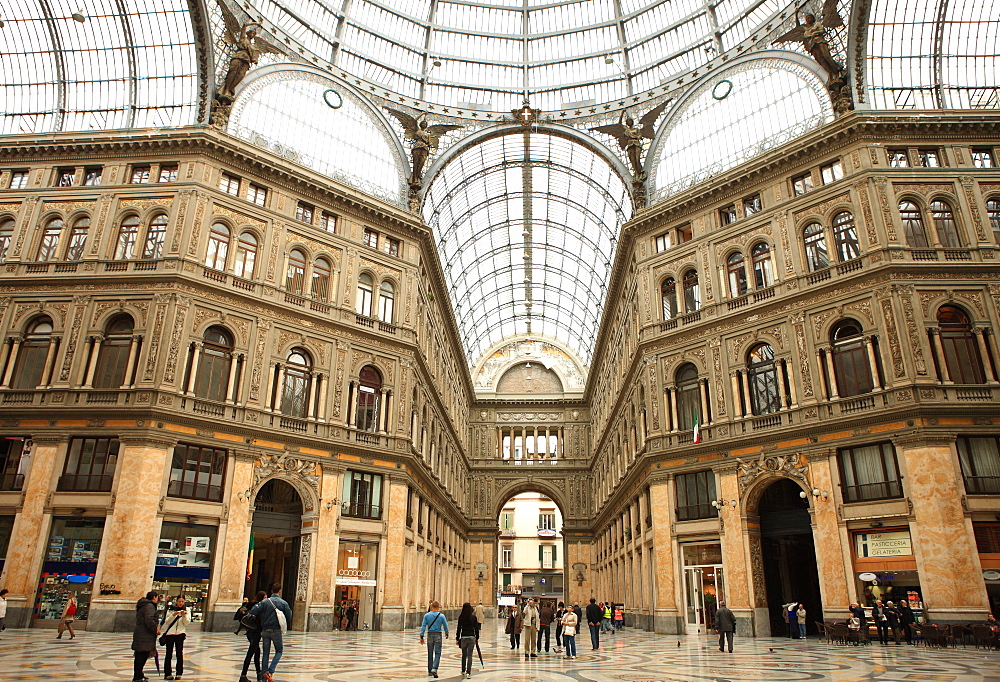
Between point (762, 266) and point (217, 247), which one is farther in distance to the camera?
point (762, 266)

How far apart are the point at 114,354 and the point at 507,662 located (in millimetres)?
21300

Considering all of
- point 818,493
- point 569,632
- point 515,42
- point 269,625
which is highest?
point 515,42

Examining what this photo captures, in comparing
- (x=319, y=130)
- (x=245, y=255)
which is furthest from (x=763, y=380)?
(x=319, y=130)

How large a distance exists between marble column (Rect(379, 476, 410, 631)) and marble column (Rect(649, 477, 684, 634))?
40.4 feet

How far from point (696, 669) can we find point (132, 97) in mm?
37276

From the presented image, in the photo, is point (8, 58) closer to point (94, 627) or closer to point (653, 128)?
point (94, 627)

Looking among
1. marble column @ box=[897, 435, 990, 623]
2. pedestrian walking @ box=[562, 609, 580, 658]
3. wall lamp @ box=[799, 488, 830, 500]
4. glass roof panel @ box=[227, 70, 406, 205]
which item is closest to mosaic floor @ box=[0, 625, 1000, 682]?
pedestrian walking @ box=[562, 609, 580, 658]

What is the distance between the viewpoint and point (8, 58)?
36312 millimetres

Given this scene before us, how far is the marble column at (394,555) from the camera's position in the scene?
3198 cm

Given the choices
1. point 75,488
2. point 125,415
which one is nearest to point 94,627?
point 75,488

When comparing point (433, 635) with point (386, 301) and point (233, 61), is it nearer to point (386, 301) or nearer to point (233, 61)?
point (386, 301)

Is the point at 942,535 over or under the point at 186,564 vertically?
over

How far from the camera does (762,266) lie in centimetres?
3272

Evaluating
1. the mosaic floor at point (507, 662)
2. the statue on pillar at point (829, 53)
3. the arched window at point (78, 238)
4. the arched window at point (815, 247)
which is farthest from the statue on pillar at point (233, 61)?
the arched window at point (815, 247)
